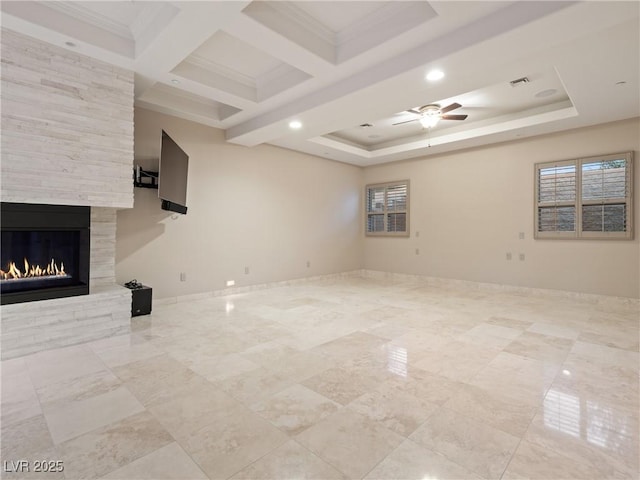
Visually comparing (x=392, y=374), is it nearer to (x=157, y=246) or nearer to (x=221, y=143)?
(x=157, y=246)

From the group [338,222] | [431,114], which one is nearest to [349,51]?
[431,114]

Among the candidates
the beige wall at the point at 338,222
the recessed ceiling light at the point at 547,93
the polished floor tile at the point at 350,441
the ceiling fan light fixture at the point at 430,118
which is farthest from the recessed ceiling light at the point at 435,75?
the beige wall at the point at 338,222

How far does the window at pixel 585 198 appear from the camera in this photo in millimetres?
5145

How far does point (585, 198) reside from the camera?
215 inches

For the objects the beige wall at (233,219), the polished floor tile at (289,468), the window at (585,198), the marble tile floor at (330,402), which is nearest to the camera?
the polished floor tile at (289,468)

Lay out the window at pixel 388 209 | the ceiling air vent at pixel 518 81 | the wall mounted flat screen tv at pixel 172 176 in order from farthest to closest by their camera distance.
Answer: the window at pixel 388 209
the ceiling air vent at pixel 518 81
the wall mounted flat screen tv at pixel 172 176

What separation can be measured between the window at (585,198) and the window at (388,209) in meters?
2.75

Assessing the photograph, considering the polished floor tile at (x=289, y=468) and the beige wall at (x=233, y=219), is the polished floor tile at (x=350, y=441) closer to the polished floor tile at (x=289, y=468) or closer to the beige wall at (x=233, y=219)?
the polished floor tile at (x=289, y=468)

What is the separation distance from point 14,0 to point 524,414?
5.18 metres

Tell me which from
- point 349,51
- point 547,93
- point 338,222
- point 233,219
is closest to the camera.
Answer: point 349,51

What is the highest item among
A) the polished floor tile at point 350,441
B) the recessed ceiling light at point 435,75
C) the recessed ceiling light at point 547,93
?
the recessed ceiling light at point 547,93

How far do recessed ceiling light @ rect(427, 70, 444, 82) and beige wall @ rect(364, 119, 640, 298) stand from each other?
3.56m

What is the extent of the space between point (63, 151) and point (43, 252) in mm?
1096

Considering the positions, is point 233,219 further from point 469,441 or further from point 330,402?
point 469,441
